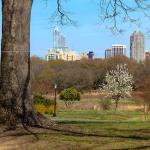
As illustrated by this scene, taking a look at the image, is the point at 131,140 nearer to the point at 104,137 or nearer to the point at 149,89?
the point at 104,137

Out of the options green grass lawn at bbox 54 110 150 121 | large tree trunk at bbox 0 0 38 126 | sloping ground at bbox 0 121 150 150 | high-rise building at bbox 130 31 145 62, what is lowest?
green grass lawn at bbox 54 110 150 121

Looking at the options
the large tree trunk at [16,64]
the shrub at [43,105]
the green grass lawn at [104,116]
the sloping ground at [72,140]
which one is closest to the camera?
the sloping ground at [72,140]

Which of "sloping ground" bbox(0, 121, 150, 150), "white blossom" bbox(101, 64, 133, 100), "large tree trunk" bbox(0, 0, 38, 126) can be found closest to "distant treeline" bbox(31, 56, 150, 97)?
"white blossom" bbox(101, 64, 133, 100)

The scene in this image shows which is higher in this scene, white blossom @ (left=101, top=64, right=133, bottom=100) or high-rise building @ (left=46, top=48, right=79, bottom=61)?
high-rise building @ (left=46, top=48, right=79, bottom=61)

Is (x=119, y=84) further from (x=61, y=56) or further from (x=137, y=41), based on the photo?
(x=61, y=56)

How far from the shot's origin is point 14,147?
32.1 ft

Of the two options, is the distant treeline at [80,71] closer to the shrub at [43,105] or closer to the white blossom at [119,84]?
the white blossom at [119,84]

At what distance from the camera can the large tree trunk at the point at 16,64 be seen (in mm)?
11625

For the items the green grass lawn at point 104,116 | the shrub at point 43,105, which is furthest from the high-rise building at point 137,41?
the shrub at point 43,105

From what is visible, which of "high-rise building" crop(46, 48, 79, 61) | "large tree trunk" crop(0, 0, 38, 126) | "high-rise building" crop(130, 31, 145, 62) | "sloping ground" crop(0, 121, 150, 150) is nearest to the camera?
"sloping ground" crop(0, 121, 150, 150)

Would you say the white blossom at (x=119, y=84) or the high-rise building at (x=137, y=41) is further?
the white blossom at (x=119, y=84)

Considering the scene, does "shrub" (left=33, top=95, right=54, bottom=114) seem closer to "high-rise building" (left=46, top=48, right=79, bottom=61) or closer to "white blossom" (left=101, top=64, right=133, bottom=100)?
"white blossom" (left=101, top=64, right=133, bottom=100)

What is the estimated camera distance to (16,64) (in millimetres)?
11867

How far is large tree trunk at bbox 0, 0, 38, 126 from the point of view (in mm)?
11625
